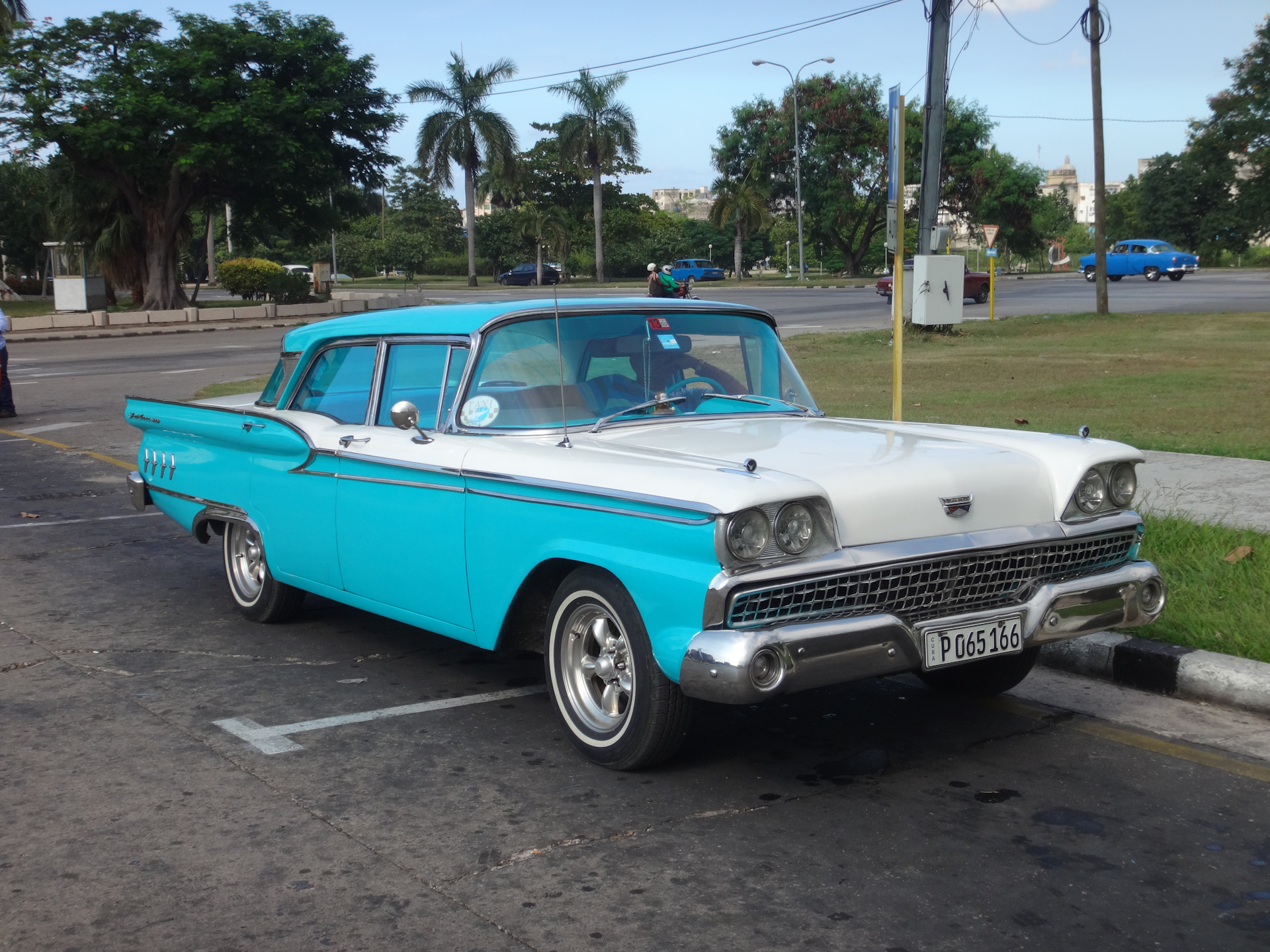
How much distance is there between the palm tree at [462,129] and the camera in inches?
2286

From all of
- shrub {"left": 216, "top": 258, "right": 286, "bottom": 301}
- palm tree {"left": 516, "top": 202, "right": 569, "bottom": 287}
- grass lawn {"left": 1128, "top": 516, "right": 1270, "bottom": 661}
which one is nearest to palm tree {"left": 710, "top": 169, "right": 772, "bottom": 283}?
palm tree {"left": 516, "top": 202, "right": 569, "bottom": 287}

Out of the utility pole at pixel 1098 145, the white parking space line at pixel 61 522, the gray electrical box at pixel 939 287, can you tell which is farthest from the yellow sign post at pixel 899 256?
the utility pole at pixel 1098 145

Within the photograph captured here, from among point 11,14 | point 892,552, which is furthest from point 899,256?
point 11,14

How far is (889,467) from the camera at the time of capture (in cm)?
411

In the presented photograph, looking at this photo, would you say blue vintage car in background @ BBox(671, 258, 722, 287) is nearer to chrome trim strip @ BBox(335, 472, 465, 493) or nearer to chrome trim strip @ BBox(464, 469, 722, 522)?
chrome trim strip @ BBox(335, 472, 465, 493)

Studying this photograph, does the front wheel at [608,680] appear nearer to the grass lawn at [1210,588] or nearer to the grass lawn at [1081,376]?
the grass lawn at [1210,588]

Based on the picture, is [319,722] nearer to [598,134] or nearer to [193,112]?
[193,112]

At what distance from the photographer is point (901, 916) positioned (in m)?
3.18

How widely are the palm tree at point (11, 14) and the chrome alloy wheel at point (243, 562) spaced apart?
45885 millimetres

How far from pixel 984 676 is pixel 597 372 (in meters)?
1.98

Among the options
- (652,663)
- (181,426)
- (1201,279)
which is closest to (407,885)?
(652,663)

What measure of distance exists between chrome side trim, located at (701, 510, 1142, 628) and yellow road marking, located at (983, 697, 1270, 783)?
2.55ft

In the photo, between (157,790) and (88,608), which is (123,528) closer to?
(88,608)

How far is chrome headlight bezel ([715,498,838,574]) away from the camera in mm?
3625
